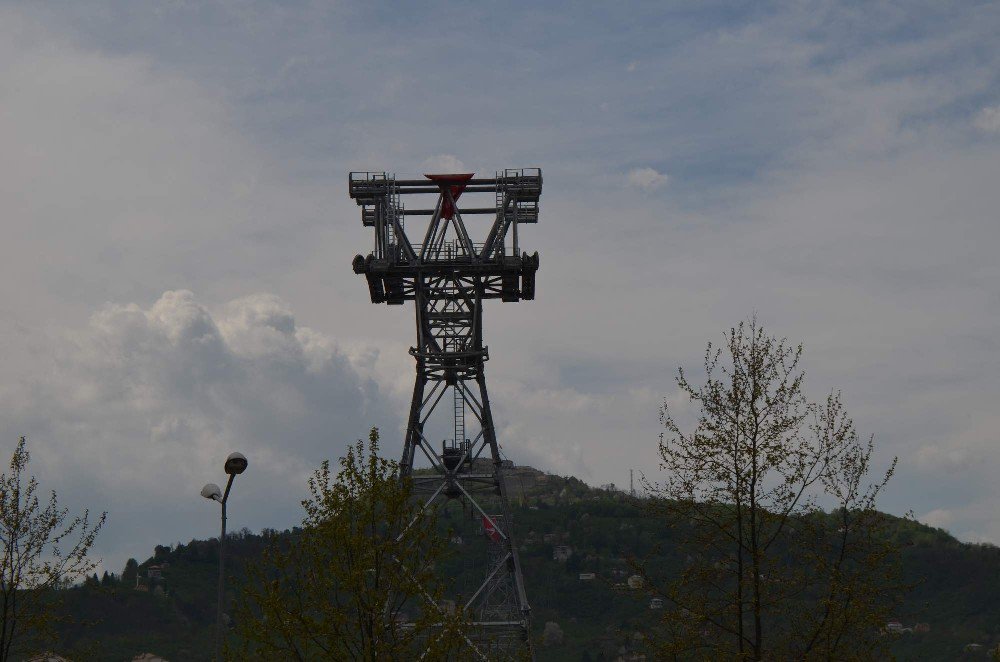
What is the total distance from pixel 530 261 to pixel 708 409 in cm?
1669

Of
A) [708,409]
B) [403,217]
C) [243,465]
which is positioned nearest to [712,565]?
[708,409]

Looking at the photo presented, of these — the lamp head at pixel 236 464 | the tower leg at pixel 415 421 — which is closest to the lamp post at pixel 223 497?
the lamp head at pixel 236 464

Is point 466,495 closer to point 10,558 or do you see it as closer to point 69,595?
point 10,558

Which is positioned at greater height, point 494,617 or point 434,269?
point 434,269

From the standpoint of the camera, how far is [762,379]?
3272cm

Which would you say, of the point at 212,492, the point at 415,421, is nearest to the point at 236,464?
the point at 212,492

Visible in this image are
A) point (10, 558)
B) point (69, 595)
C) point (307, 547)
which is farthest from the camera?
point (69, 595)

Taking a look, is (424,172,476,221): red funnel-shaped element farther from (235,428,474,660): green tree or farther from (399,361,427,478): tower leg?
(235,428,474,660): green tree

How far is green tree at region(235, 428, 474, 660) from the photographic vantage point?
30.1 meters

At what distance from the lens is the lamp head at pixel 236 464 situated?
33906mm

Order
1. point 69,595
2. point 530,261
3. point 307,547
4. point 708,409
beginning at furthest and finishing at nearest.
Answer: point 69,595 < point 530,261 < point 708,409 < point 307,547

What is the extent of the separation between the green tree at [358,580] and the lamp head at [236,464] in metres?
2.88

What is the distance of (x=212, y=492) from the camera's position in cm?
3469

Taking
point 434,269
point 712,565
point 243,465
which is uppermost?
point 434,269
